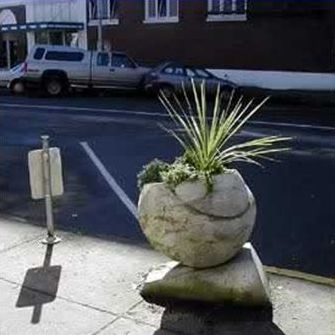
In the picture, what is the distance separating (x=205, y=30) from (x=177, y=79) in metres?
5.55

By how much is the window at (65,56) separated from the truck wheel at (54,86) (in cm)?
83

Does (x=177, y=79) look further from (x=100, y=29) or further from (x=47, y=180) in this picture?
(x=47, y=180)

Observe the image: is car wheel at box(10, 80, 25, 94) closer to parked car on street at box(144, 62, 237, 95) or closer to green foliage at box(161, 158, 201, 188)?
parked car on street at box(144, 62, 237, 95)

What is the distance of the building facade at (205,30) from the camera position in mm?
27219

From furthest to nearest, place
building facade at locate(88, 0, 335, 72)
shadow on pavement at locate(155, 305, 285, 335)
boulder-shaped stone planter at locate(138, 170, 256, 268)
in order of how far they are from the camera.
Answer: building facade at locate(88, 0, 335, 72) < boulder-shaped stone planter at locate(138, 170, 256, 268) < shadow on pavement at locate(155, 305, 285, 335)

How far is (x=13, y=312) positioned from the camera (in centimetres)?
496

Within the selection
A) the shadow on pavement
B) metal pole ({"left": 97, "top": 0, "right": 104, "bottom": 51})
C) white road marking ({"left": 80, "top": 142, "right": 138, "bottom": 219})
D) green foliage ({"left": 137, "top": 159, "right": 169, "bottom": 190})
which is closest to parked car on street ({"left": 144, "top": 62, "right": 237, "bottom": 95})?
metal pole ({"left": 97, "top": 0, "right": 104, "bottom": 51})

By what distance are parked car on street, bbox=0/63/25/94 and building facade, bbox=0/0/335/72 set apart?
18.5 feet

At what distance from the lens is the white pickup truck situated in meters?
27.5

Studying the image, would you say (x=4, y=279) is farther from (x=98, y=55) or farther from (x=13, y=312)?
(x=98, y=55)

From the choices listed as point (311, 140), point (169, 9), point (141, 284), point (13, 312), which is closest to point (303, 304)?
point (141, 284)

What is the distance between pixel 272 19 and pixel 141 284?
2388 centimetres

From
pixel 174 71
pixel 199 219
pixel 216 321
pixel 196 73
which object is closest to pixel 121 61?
pixel 174 71

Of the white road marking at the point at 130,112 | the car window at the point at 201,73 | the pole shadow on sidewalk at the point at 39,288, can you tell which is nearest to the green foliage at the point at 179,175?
the pole shadow on sidewalk at the point at 39,288
